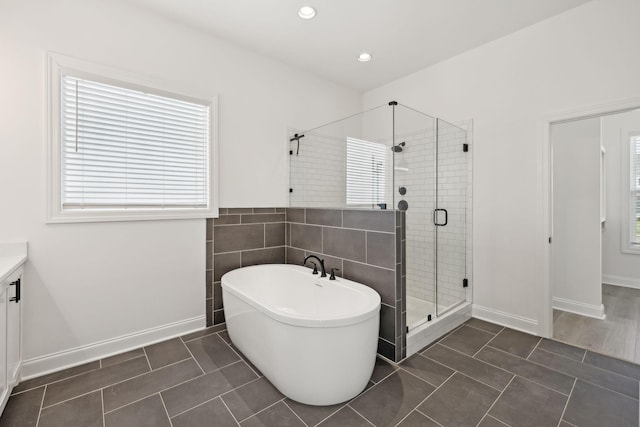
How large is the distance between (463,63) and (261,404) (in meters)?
3.57

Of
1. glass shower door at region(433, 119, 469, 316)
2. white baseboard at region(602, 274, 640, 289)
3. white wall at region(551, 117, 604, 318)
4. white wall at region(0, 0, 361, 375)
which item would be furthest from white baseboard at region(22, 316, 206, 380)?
white baseboard at region(602, 274, 640, 289)

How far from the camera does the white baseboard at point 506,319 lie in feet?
8.61


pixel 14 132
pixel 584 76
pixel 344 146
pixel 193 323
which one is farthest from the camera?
pixel 344 146

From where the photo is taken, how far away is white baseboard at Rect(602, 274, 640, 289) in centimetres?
398

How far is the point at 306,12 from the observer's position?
236 centimetres

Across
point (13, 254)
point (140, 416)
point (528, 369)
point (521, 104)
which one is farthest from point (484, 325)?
point (13, 254)

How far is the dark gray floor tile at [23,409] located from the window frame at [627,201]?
6.48m

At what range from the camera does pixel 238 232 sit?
2.93 metres

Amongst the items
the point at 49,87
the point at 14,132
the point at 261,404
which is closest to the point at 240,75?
the point at 49,87

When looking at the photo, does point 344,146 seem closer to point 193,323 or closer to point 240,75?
point 240,75

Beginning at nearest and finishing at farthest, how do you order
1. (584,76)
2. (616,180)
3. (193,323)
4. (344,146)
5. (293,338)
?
(293,338) < (584,76) < (193,323) < (344,146) < (616,180)

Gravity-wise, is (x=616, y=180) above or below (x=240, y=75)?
below

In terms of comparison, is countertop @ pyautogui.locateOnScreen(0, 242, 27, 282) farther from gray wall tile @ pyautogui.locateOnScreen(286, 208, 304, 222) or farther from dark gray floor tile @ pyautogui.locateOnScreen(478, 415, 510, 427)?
dark gray floor tile @ pyautogui.locateOnScreen(478, 415, 510, 427)

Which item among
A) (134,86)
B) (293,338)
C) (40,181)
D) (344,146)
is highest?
(134,86)
